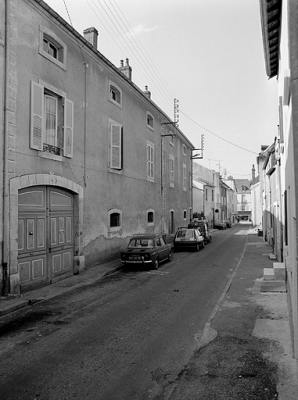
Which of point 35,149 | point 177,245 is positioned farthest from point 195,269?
point 35,149

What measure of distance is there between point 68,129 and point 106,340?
837cm

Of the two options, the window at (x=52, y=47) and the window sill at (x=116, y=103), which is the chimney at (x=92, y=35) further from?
the window at (x=52, y=47)

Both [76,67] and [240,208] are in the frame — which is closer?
[76,67]

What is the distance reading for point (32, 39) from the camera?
1076 centimetres

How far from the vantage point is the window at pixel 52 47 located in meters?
11.2

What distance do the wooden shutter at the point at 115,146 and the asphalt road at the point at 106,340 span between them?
668 cm

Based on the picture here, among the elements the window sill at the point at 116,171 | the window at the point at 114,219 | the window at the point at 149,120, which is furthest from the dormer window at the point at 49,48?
the window at the point at 149,120

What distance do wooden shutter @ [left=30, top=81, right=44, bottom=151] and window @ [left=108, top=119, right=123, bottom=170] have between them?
16.6ft

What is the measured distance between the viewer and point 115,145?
1630 cm

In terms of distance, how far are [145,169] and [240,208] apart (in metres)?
73.2

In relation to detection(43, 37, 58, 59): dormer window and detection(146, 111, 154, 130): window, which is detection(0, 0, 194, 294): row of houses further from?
detection(146, 111, 154, 130): window

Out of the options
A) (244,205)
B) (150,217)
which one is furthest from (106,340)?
(244,205)

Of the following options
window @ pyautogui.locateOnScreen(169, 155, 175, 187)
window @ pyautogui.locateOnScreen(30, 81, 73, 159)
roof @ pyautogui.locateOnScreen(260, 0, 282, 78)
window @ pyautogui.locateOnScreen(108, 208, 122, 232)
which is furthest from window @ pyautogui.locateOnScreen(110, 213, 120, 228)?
window @ pyautogui.locateOnScreen(169, 155, 175, 187)

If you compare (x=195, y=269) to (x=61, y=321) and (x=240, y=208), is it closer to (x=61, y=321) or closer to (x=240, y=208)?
(x=61, y=321)
